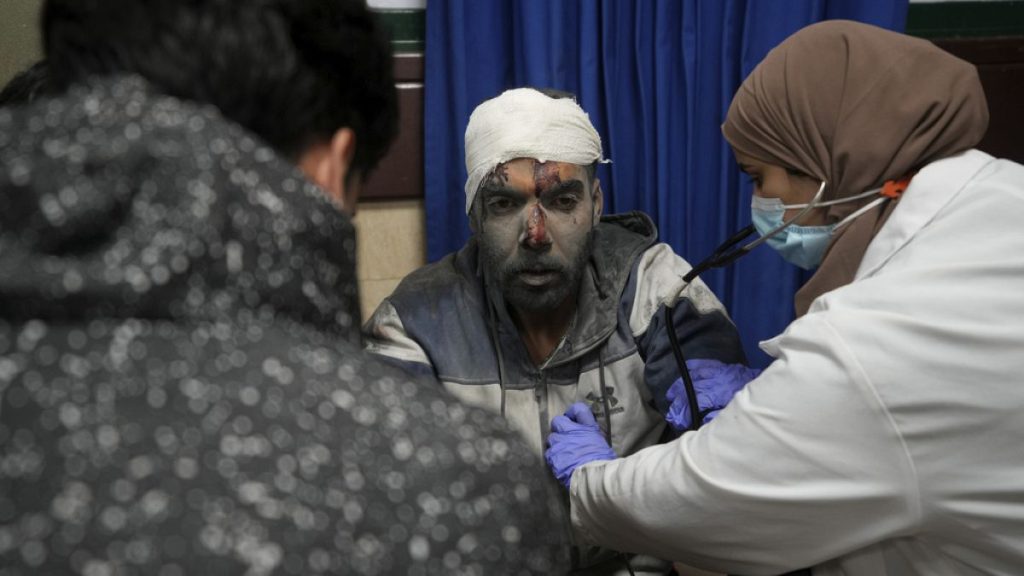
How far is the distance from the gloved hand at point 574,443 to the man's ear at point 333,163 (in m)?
0.84

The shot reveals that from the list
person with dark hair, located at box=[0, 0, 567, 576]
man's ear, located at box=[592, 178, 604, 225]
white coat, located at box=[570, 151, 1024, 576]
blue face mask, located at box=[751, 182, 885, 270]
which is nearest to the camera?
person with dark hair, located at box=[0, 0, 567, 576]

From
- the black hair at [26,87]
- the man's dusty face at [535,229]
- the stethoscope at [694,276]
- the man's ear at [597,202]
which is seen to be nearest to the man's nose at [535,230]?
the man's dusty face at [535,229]

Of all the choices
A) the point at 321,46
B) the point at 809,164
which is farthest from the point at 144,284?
the point at 809,164

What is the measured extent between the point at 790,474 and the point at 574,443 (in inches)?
19.1

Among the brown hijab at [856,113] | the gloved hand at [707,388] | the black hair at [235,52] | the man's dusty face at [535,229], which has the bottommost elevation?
the gloved hand at [707,388]

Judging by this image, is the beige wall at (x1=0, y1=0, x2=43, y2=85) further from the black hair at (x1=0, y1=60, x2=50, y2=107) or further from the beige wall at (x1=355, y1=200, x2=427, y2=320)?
the black hair at (x1=0, y1=60, x2=50, y2=107)

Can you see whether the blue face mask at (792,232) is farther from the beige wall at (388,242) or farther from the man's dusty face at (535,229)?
the beige wall at (388,242)

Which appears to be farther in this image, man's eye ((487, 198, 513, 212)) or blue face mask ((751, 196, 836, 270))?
man's eye ((487, 198, 513, 212))

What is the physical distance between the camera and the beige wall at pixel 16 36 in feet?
5.74

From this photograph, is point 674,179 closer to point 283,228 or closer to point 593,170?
point 593,170

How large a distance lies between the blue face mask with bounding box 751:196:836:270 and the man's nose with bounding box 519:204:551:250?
37 cm

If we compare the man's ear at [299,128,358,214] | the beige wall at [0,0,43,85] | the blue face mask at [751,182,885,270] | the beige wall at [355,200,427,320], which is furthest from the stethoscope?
the beige wall at [0,0,43,85]

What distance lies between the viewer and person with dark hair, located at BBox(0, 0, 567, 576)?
0.54 m

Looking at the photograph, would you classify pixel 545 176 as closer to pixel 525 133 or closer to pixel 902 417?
pixel 525 133
